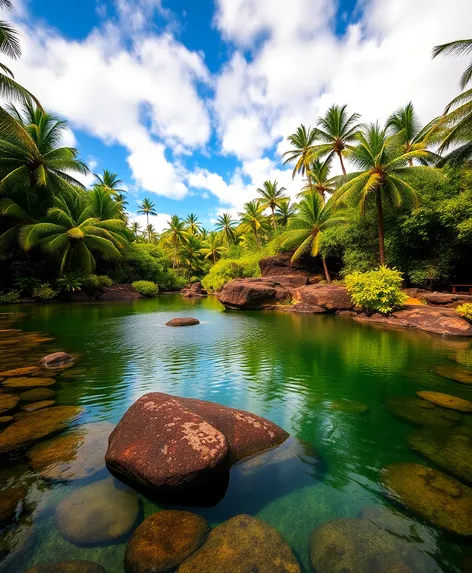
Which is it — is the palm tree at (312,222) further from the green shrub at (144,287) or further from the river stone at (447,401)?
the river stone at (447,401)

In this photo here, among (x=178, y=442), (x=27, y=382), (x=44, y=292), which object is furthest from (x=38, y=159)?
(x=178, y=442)

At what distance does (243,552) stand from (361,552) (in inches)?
41.5

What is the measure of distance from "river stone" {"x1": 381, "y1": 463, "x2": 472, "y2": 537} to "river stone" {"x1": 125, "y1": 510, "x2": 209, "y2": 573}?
2.27 metres

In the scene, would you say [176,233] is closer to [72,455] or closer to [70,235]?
[70,235]

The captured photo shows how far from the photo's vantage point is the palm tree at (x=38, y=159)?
71.3ft

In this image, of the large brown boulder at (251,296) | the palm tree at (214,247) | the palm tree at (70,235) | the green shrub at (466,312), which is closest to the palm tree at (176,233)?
the palm tree at (214,247)

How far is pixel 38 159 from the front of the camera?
75.3 ft

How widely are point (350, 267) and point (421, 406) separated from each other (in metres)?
19.5

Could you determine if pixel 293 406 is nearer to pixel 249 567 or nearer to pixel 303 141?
pixel 249 567

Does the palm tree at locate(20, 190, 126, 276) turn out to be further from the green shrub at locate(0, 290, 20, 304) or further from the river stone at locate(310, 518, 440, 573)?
the river stone at locate(310, 518, 440, 573)

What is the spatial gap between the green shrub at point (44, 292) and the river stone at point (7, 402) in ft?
77.6

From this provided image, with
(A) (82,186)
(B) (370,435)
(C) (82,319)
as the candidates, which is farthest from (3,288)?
(B) (370,435)

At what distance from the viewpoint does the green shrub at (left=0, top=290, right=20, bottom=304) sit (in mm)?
23422

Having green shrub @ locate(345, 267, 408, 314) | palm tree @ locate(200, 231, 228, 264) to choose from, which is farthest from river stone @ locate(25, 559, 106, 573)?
palm tree @ locate(200, 231, 228, 264)
